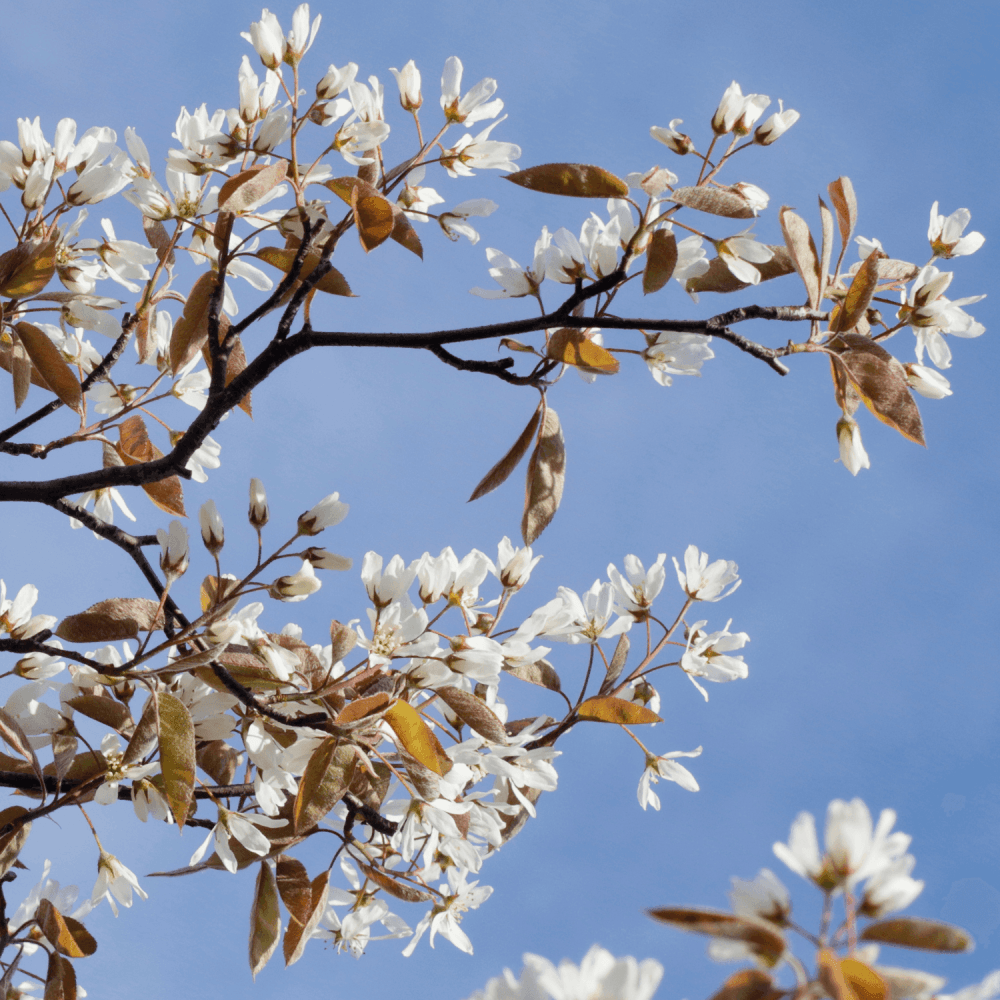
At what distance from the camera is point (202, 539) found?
1.48m

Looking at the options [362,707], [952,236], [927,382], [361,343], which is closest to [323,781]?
[362,707]

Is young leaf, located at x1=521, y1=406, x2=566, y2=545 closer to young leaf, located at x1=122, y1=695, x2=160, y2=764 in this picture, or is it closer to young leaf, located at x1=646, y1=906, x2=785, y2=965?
A: young leaf, located at x1=122, y1=695, x2=160, y2=764

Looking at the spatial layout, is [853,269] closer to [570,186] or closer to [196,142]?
[570,186]

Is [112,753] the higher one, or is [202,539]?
[202,539]

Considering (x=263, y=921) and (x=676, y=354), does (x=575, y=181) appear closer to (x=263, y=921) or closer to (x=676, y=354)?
(x=676, y=354)

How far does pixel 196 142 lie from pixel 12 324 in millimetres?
487

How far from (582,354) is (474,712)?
585 mm

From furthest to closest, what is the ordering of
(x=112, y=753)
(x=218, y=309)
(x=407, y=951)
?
(x=407, y=951), (x=112, y=753), (x=218, y=309)

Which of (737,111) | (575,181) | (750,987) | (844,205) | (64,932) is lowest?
(750,987)

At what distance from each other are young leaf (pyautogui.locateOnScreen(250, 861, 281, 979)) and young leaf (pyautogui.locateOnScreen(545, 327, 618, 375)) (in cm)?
101

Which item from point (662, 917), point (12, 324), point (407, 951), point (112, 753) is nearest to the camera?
point (662, 917)

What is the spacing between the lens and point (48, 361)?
1.58 meters

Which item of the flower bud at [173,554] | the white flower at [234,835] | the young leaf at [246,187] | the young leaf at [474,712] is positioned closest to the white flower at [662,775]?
the young leaf at [474,712]

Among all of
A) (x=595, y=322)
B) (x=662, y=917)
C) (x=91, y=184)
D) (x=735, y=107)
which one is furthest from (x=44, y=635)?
(x=735, y=107)
